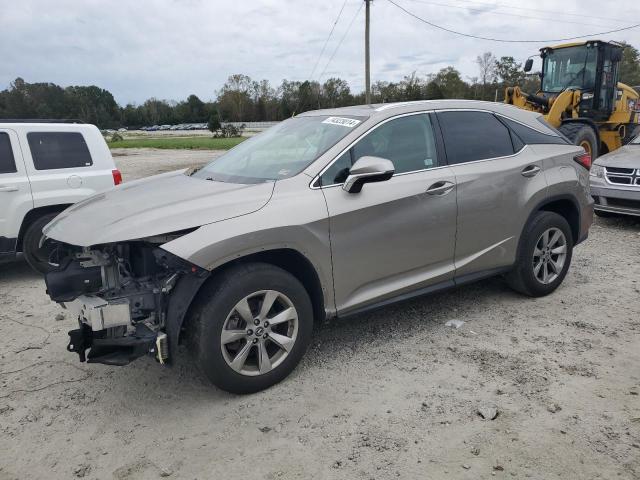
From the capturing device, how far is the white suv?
19.4ft

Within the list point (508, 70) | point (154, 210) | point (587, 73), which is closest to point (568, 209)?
point (154, 210)

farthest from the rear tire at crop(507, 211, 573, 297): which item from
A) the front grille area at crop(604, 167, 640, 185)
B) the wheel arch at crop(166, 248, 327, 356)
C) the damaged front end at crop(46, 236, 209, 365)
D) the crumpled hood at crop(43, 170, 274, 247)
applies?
the front grille area at crop(604, 167, 640, 185)

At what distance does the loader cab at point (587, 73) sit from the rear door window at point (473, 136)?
9.01 meters

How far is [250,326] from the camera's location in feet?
10.7

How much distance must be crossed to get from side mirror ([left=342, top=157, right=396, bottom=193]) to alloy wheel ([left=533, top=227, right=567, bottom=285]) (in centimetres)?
204

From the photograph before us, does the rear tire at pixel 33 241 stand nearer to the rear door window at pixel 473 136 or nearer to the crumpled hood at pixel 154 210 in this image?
the crumpled hood at pixel 154 210

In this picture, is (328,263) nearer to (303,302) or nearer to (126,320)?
(303,302)

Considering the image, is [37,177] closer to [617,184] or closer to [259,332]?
[259,332]

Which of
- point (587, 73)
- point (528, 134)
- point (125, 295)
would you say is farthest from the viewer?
point (587, 73)

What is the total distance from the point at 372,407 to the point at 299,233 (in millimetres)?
1181

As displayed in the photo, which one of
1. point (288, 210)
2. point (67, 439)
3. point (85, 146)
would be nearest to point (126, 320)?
point (67, 439)

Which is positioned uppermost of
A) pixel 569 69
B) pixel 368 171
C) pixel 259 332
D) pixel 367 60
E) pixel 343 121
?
pixel 367 60

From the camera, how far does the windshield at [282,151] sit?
3.77m

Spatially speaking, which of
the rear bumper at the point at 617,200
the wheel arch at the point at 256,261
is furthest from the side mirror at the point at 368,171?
the rear bumper at the point at 617,200
